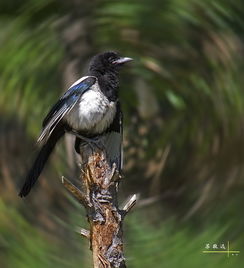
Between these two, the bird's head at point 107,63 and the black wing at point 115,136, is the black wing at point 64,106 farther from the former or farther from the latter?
the black wing at point 115,136

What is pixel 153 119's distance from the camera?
8.96 m

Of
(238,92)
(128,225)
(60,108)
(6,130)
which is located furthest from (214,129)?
(60,108)

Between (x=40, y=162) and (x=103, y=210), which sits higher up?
(x=40, y=162)

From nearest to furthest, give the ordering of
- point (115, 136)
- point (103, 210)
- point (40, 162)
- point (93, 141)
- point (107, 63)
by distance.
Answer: point (103, 210) < point (93, 141) < point (40, 162) < point (115, 136) < point (107, 63)

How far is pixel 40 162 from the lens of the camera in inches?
205

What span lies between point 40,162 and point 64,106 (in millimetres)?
367

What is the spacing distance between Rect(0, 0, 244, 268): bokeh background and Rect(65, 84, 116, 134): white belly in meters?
2.72

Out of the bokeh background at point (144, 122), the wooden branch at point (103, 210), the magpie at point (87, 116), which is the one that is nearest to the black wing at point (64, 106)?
the magpie at point (87, 116)

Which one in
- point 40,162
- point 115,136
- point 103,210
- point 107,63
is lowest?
point 103,210

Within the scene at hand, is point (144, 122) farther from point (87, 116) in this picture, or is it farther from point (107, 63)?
point (87, 116)

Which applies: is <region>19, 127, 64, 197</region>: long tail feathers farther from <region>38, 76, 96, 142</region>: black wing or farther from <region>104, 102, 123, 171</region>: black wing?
<region>104, 102, 123, 171</region>: black wing

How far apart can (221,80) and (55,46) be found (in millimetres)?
1620

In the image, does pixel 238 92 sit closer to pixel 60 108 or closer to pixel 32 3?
pixel 32 3

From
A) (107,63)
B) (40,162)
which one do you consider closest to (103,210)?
(40,162)
